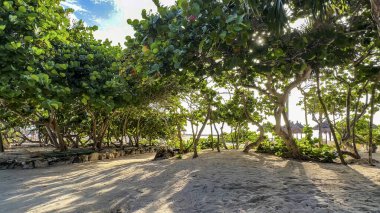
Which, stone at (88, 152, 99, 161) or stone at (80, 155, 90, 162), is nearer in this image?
stone at (80, 155, 90, 162)

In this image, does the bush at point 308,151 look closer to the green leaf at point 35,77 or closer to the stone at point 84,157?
the stone at point 84,157

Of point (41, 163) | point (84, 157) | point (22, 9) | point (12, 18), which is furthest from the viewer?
point (84, 157)

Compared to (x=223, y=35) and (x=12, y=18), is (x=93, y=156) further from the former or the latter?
(x=223, y=35)

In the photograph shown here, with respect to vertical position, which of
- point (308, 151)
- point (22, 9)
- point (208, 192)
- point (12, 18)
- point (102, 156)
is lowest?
point (208, 192)

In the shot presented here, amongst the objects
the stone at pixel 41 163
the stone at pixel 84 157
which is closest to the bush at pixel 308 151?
the stone at pixel 84 157

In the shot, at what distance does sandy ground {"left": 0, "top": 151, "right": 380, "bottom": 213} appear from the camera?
3484mm

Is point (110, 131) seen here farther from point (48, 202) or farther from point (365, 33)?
point (365, 33)

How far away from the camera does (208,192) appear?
4309 millimetres

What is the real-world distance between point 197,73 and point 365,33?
10.1 feet

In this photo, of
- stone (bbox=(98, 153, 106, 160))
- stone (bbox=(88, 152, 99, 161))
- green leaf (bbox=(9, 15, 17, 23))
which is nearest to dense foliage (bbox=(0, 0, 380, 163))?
green leaf (bbox=(9, 15, 17, 23))

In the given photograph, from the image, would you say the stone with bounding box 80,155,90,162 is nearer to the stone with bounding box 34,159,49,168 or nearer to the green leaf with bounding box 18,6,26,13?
the stone with bounding box 34,159,49,168

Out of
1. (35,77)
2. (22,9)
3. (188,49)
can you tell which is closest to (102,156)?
(35,77)

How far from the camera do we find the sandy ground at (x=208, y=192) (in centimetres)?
348

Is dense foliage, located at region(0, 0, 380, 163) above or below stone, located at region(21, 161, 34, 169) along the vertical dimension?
above
